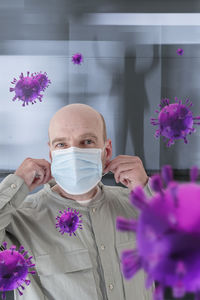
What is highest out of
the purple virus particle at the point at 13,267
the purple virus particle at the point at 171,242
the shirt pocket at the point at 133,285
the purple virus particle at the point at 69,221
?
the purple virus particle at the point at 171,242

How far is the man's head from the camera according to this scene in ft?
2.48

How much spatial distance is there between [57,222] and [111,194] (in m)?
0.17

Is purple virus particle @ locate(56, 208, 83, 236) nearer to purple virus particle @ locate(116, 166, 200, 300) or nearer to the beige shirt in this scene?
the beige shirt

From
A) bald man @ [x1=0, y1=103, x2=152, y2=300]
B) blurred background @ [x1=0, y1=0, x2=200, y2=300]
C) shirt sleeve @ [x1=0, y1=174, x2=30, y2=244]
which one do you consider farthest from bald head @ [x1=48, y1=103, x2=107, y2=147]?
blurred background @ [x1=0, y1=0, x2=200, y2=300]

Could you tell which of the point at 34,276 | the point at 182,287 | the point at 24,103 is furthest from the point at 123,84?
the point at 182,287

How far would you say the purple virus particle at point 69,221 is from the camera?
0.77m

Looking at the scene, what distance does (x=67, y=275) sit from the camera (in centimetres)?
78

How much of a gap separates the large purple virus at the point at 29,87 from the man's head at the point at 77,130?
0.63 meters

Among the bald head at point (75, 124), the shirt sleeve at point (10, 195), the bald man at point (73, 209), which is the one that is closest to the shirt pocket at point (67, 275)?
the bald man at point (73, 209)

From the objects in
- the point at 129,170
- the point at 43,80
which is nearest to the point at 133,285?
the point at 129,170

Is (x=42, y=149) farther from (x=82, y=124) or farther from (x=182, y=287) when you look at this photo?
(x=182, y=287)

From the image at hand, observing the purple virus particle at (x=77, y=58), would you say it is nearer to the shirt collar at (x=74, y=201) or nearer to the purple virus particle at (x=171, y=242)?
the shirt collar at (x=74, y=201)

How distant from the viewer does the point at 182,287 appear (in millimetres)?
118

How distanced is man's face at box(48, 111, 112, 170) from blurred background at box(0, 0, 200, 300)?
61 cm
